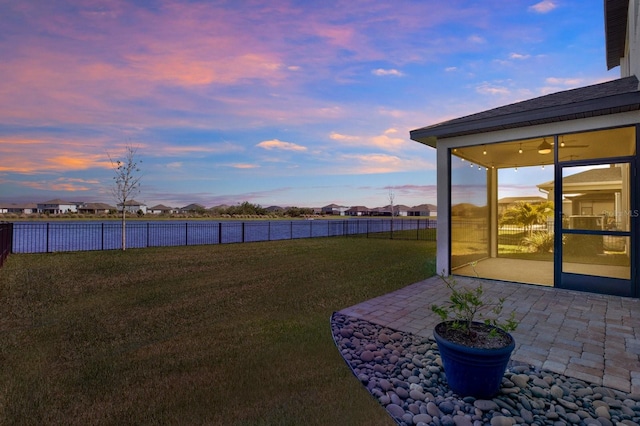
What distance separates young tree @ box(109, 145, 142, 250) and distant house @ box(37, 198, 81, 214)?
23.1 meters

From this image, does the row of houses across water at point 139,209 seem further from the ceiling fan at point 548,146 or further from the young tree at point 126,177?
the ceiling fan at point 548,146

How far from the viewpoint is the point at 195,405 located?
6.64 ft

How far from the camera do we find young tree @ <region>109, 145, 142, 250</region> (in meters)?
13.4

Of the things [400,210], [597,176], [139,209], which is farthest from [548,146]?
[400,210]

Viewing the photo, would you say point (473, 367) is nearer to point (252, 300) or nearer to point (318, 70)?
point (252, 300)

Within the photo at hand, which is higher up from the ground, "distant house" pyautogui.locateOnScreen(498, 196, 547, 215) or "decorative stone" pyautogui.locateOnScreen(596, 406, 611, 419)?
"distant house" pyautogui.locateOnScreen(498, 196, 547, 215)

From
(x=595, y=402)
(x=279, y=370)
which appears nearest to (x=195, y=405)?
(x=279, y=370)

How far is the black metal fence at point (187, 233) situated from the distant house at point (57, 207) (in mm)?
15461

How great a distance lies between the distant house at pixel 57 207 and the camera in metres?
30.4

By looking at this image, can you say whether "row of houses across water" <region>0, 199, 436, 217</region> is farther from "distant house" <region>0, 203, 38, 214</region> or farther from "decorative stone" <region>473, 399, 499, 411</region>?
"decorative stone" <region>473, 399, 499, 411</region>

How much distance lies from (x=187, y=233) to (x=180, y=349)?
1300 centimetres

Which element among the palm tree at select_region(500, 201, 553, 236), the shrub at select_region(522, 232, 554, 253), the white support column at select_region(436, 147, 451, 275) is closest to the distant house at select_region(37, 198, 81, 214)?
the white support column at select_region(436, 147, 451, 275)

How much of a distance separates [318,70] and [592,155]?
705cm

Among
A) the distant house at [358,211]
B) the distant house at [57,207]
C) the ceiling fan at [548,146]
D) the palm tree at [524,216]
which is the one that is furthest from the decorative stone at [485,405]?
the distant house at [358,211]
